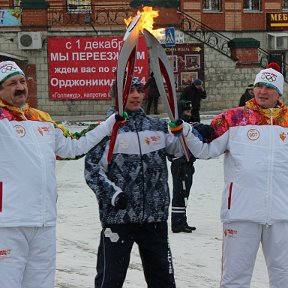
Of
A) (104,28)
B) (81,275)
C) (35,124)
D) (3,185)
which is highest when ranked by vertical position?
(104,28)

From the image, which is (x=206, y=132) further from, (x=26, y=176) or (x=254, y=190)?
(x=26, y=176)

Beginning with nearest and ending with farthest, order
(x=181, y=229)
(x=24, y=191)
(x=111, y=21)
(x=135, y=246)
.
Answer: (x=24, y=191) → (x=135, y=246) → (x=181, y=229) → (x=111, y=21)

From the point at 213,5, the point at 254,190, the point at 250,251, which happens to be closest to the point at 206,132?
the point at 254,190

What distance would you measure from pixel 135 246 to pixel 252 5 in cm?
2298

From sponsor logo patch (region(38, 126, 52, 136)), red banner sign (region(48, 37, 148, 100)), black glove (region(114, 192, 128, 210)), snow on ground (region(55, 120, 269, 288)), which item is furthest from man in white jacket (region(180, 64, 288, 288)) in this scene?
red banner sign (region(48, 37, 148, 100))

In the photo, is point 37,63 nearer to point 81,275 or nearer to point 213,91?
point 213,91

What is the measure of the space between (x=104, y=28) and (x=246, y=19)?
5.94 m

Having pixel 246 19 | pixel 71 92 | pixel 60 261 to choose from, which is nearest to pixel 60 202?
pixel 60 261

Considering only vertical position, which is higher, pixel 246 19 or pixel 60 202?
pixel 246 19

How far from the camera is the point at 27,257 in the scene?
14.9 feet

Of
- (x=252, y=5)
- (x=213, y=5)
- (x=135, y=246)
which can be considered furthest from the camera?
(x=252, y=5)

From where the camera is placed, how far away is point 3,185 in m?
4.48

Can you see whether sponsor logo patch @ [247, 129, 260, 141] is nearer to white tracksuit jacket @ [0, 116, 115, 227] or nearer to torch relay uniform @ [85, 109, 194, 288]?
torch relay uniform @ [85, 109, 194, 288]

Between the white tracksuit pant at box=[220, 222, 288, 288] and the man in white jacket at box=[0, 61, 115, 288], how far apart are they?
1.13m
